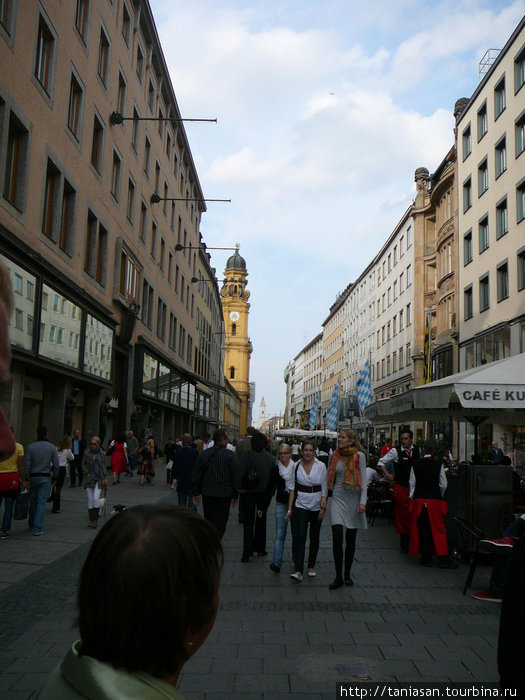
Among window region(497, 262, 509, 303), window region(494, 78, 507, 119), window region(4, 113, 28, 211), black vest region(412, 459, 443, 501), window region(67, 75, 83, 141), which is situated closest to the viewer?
black vest region(412, 459, 443, 501)

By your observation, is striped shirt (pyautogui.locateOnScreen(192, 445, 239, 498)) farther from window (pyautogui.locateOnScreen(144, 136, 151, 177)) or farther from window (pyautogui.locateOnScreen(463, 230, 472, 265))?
window (pyautogui.locateOnScreen(463, 230, 472, 265))

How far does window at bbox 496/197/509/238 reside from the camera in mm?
30655

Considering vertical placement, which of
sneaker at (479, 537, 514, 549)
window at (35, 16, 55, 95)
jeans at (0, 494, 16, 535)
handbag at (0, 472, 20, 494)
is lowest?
jeans at (0, 494, 16, 535)

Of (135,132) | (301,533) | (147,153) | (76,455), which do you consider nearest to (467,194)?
(147,153)

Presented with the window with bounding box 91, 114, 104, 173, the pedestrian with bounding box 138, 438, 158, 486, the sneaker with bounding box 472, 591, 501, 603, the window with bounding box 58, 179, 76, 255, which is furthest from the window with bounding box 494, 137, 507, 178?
the sneaker with bounding box 472, 591, 501, 603

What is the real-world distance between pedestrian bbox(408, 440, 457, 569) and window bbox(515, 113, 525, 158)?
22390mm

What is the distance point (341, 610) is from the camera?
7.32m

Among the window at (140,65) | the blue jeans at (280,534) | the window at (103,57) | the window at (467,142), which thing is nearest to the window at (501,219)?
the window at (467,142)

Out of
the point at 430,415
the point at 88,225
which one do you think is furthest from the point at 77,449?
the point at 430,415

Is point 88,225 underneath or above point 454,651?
above

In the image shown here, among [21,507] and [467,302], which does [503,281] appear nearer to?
[467,302]

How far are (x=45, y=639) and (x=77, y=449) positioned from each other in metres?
15.3

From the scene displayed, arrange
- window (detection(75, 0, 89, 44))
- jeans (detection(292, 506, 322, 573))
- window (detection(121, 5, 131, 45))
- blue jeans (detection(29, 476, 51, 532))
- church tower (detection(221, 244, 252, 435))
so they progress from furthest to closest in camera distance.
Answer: church tower (detection(221, 244, 252, 435)) < window (detection(121, 5, 131, 45)) < window (detection(75, 0, 89, 44)) < blue jeans (detection(29, 476, 51, 532)) < jeans (detection(292, 506, 322, 573))

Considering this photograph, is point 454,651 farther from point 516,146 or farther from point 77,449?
point 516,146
